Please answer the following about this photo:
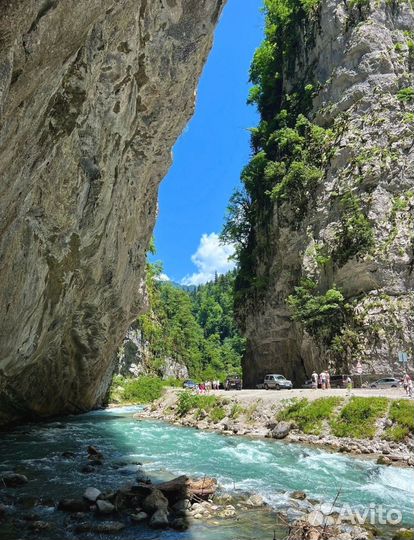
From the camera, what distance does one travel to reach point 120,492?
10.2 meters

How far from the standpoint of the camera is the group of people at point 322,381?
32219 millimetres

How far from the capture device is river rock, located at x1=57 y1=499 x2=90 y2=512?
9.65m

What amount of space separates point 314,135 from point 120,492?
4197 centimetres

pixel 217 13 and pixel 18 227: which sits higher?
pixel 217 13

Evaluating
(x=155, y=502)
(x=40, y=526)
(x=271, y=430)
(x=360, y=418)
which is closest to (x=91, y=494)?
(x=155, y=502)

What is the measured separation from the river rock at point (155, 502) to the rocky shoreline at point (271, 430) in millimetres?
9097

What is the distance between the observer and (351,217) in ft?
128

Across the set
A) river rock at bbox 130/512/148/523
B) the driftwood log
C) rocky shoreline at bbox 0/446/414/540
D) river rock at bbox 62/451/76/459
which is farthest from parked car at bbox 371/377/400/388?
river rock at bbox 130/512/148/523

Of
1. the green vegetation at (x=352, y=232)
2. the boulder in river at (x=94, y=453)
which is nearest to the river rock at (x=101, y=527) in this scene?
the boulder in river at (x=94, y=453)

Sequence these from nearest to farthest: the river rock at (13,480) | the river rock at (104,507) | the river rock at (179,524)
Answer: the river rock at (179,524) → the river rock at (104,507) → the river rock at (13,480)

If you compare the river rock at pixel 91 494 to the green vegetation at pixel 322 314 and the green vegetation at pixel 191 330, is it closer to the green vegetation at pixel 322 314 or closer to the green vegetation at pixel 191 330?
the green vegetation at pixel 322 314

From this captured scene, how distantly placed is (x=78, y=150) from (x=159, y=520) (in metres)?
10.6

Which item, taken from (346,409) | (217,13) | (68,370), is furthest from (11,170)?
(68,370)

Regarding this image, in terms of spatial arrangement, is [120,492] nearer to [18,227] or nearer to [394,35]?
[18,227]
